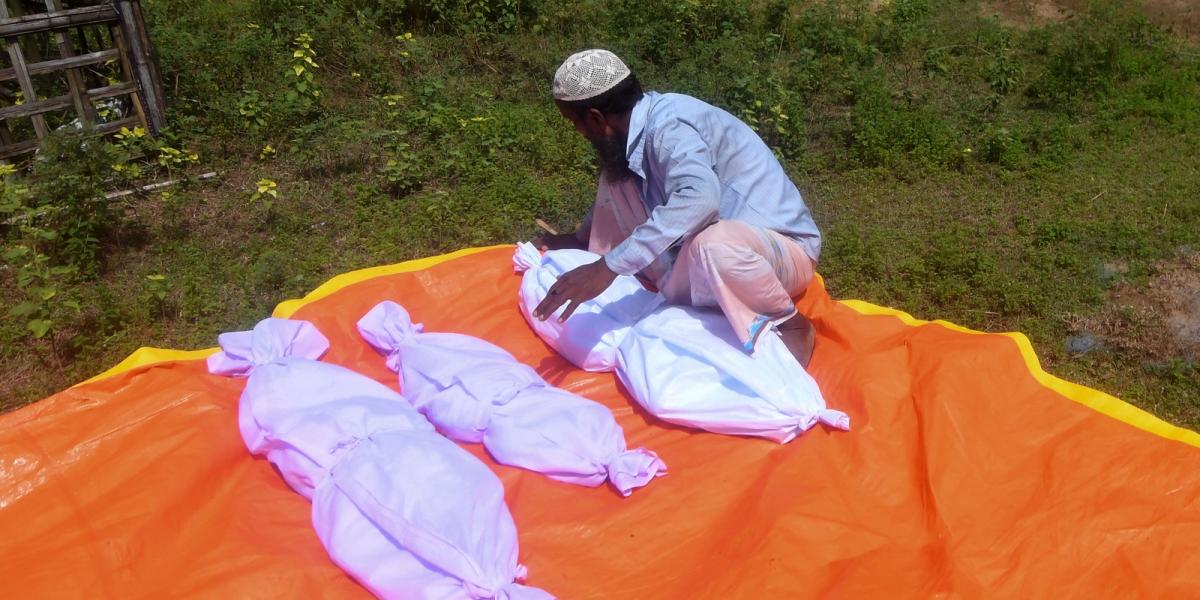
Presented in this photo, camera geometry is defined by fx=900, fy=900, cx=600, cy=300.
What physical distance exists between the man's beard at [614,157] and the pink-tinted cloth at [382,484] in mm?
1100

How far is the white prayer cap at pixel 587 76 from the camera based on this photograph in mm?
2908

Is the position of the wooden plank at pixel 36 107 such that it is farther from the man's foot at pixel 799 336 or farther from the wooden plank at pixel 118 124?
the man's foot at pixel 799 336

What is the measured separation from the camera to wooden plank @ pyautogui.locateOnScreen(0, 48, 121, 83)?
450 cm

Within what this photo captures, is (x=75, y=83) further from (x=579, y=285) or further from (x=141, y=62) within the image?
(x=579, y=285)

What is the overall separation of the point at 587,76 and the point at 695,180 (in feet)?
1.61

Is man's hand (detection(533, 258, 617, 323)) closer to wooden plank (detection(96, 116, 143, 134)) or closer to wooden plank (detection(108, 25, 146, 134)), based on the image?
wooden plank (detection(96, 116, 143, 134))

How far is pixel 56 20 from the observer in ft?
14.7

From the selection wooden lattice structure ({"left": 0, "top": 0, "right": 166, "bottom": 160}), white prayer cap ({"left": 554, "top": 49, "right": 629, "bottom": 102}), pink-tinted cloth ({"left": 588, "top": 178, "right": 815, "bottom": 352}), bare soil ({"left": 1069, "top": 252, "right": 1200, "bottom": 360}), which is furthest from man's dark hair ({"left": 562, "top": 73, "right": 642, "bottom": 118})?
wooden lattice structure ({"left": 0, "top": 0, "right": 166, "bottom": 160})

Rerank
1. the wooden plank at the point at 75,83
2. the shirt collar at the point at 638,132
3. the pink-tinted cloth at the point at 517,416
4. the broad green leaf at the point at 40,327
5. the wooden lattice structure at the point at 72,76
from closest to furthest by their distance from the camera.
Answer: the pink-tinted cloth at the point at 517,416, the shirt collar at the point at 638,132, the broad green leaf at the point at 40,327, the wooden lattice structure at the point at 72,76, the wooden plank at the point at 75,83

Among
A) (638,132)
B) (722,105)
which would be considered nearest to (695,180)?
(638,132)

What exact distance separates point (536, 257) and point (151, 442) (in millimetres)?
1573

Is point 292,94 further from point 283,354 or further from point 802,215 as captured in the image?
point 802,215

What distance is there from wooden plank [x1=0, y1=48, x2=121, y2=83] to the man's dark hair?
3.12 meters

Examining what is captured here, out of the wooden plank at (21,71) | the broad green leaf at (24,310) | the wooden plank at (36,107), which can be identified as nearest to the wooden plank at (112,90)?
the wooden plank at (36,107)
